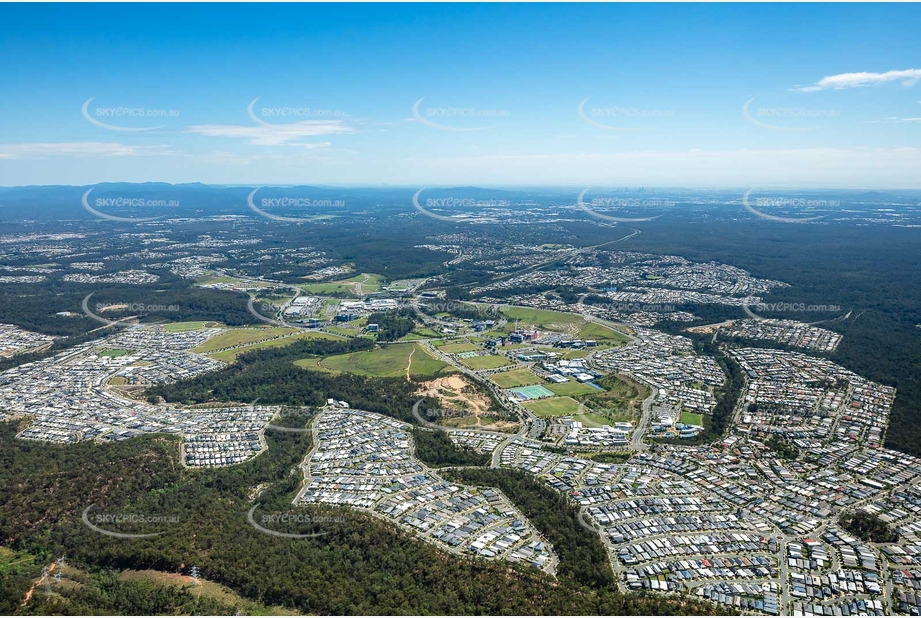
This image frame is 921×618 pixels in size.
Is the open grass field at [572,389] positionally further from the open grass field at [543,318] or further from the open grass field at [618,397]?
the open grass field at [543,318]

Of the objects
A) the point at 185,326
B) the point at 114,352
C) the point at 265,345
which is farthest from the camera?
the point at 185,326

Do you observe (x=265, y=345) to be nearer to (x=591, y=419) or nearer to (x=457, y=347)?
(x=457, y=347)

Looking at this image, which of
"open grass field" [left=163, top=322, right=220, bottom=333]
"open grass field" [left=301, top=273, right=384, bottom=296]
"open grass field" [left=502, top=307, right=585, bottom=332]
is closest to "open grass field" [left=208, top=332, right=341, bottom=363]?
"open grass field" [left=163, top=322, right=220, bottom=333]

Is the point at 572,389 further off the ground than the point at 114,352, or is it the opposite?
the point at 114,352

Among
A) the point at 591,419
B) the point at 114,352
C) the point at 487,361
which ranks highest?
the point at 114,352

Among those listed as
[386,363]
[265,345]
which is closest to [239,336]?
[265,345]

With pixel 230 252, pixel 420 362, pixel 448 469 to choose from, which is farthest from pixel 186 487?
pixel 230 252
